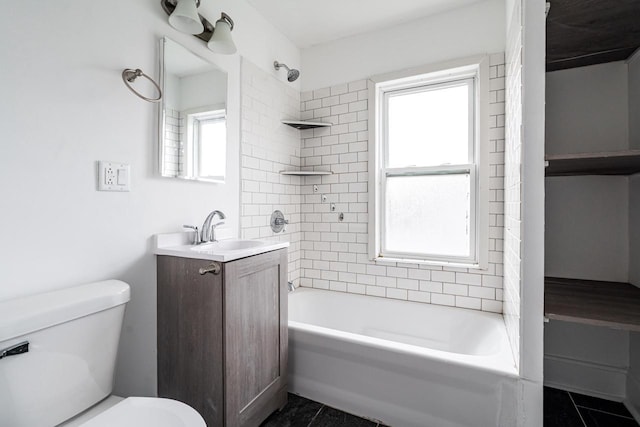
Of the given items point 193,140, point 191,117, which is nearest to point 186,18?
point 191,117

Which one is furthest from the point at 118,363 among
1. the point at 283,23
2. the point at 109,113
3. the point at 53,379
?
the point at 283,23

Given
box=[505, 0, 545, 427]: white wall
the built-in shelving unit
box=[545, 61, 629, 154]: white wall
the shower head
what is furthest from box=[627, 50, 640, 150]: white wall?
the shower head

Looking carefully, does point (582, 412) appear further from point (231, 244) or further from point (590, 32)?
point (231, 244)

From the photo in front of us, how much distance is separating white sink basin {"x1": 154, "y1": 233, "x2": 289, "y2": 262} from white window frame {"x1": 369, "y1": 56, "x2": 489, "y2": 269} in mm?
1155

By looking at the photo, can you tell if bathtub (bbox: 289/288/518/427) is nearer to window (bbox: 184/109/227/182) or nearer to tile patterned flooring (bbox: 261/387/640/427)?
tile patterned flooring (bbox: 261/387/640/427)

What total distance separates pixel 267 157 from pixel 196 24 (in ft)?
3.55

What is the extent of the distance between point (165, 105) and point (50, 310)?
1.15 m

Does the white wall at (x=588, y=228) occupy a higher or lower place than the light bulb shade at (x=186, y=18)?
lower

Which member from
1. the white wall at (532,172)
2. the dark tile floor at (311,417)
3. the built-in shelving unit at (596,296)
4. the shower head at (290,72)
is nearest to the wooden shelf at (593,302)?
the built-in shelving unit at (596,296)

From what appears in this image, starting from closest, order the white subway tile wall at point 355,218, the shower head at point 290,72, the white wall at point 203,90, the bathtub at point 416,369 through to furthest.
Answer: the bathtub at point 416,369
the white wall at point 203,90
the white subway tile wall at point 355,218
the shower head at point 290,72

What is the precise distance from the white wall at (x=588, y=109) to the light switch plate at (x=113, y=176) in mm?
2540

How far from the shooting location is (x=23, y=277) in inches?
45.6

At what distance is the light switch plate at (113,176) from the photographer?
1.40 m

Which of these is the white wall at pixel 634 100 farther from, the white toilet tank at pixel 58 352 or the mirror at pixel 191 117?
the white toilet tank at pixel 58 352
